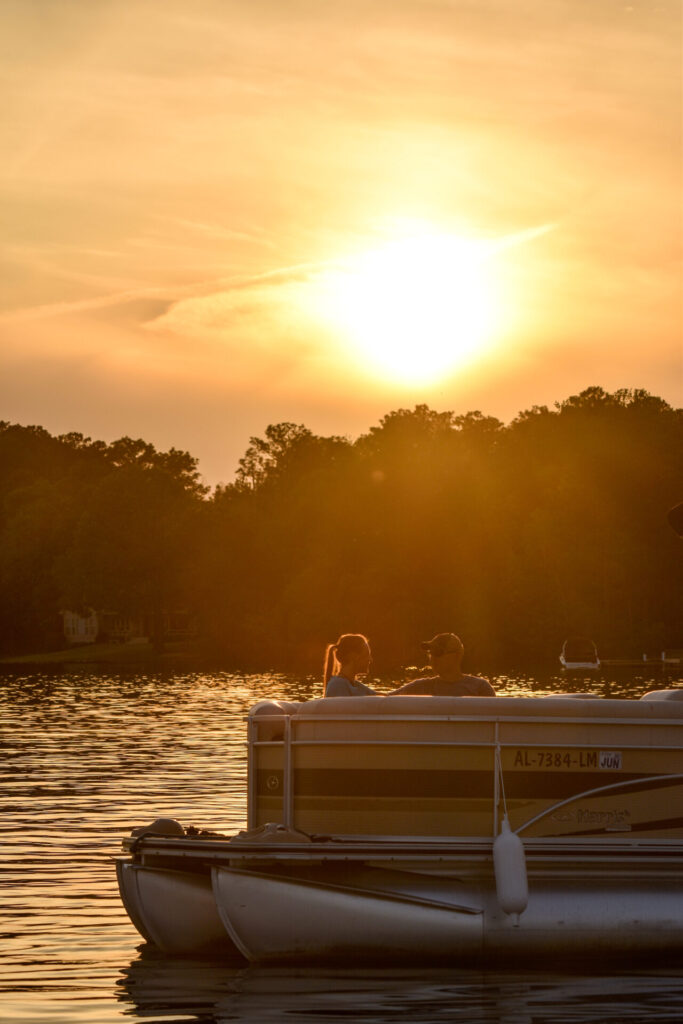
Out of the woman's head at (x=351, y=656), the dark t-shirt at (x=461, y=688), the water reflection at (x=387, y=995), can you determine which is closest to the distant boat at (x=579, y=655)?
the woman's head at (x=351, y=656)

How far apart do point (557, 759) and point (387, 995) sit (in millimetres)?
2391

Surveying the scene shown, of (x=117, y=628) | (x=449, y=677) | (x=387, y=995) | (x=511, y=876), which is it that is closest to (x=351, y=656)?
(x=449, y=677)

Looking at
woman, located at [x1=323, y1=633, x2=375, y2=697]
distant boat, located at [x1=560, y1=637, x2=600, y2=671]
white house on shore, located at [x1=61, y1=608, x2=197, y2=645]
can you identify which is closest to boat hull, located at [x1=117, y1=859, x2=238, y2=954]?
woman, located at [x1=323, y1=633, x2=375, y2=697]

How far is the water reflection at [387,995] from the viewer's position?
1276 centimetres

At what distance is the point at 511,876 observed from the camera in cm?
1348

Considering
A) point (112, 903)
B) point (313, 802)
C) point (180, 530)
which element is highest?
point (180, 530)

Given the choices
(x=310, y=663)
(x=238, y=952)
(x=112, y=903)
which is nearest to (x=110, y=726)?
(x=112, y=903)

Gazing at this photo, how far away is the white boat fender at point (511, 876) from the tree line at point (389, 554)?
103m

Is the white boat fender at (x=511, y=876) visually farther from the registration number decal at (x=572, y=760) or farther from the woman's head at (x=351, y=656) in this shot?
the woman's head at (x=351, y=656)

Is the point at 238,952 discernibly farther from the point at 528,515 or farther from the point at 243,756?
the point at 528,515

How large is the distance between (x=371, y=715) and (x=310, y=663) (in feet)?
343

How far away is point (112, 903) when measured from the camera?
17.8 meters

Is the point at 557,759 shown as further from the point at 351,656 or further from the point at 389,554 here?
the point at 389,554

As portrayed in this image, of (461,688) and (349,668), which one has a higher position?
(349,668)
